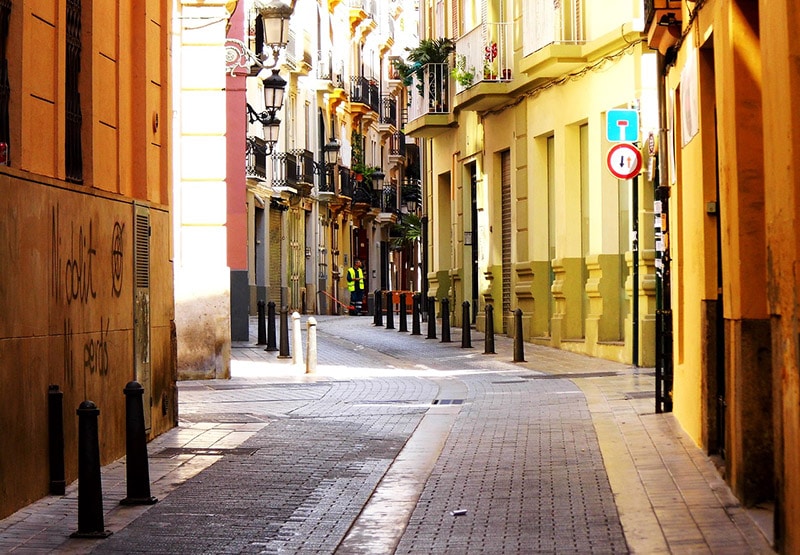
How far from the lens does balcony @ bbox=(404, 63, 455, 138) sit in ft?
109

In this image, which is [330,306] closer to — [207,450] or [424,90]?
[424,90]

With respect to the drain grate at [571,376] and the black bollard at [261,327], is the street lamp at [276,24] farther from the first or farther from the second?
the black bollard at [261,327]

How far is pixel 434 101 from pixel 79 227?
23970mm

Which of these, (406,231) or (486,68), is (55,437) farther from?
(406,231)

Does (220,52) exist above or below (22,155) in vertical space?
above

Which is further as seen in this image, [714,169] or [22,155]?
[714,169]

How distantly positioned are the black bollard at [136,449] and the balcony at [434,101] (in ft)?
81.6

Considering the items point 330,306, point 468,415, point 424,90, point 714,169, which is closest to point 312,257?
point 330,306

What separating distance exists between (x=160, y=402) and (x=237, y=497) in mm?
3763

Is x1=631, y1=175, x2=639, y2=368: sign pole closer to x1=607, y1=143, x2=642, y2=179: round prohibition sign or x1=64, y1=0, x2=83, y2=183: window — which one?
x1=607, y1=143, x2=642, y2=179: round prohibition sign

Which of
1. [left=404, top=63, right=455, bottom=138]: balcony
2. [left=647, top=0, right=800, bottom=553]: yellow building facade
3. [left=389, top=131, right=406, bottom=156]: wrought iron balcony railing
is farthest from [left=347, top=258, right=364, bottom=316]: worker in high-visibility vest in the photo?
[left=647, top=0, right=800, bottom=553]: yellow building facade

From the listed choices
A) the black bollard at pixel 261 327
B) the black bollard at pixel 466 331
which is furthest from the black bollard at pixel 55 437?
the black bollard at pixel 261 327

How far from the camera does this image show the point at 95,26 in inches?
445

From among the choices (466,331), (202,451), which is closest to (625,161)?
(466,331)
